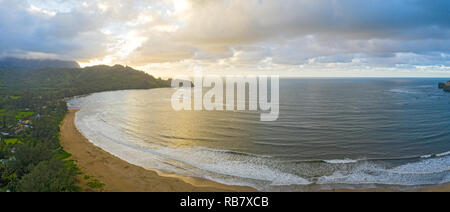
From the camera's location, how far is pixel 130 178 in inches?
1184

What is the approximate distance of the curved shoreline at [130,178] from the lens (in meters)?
27.5

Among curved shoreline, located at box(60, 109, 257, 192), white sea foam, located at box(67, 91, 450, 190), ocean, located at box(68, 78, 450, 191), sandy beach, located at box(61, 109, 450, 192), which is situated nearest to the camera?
sandy beach, located at box(61, 109, 450, 192)

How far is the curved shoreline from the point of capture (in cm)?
2745

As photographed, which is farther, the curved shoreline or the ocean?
the ocean

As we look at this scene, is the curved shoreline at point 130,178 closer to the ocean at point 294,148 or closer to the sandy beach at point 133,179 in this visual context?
the sandy beach at point 133,179

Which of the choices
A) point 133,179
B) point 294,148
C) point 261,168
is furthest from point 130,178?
point 294,148

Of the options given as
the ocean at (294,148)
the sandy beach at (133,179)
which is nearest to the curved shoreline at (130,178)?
the sandy beach at (133,179)

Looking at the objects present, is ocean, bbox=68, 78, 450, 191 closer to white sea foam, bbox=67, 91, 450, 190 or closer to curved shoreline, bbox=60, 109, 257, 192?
white sea foam, bbox=67, 91, 450, 190

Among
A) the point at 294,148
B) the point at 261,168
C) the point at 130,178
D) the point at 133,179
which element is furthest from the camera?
the point at 294,148

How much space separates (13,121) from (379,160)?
257 ft

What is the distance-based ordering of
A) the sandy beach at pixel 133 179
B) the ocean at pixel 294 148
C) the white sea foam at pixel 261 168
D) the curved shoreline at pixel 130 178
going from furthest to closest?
the ocean at pixel 294 148 < the white sea foam at pixel 261 168 < the curved shoreline at pixel 130 178 < the sandy beach at pixel 133 179

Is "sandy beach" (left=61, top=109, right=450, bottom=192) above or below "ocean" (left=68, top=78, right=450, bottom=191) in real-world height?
below

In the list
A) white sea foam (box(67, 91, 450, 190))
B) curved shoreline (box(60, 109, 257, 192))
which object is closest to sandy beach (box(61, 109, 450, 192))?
curved shoreline (box(60, 109, 257, 192))

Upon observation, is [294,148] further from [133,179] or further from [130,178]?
[130,178]
